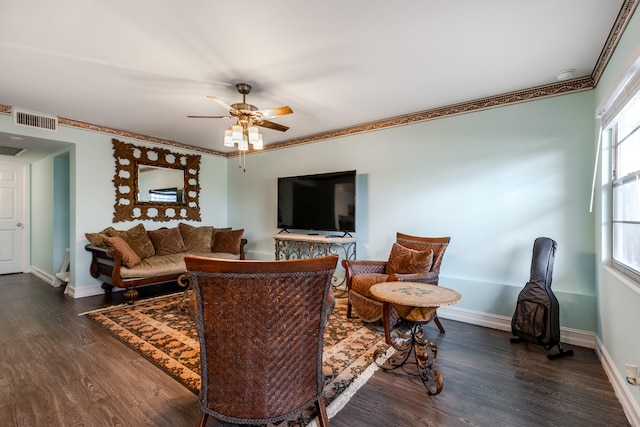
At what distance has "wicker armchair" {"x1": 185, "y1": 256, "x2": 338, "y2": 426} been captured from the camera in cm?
123

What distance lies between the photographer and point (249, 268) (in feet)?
3.93

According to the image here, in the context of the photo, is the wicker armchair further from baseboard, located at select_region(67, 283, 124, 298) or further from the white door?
the white door

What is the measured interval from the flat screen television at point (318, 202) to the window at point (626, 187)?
8.24ft

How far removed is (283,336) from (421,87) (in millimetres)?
2731

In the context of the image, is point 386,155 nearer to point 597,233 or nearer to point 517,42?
point 517,42

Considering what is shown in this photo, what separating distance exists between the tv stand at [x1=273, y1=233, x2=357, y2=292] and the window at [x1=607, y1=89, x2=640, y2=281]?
2.56 metres

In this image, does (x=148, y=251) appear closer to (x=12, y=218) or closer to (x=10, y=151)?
(x=10, y=151)

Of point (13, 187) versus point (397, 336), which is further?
point (13, 187)

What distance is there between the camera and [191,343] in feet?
8.26

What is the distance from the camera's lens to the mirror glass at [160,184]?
4742 mm

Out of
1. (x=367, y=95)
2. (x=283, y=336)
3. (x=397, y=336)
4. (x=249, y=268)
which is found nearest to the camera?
(x=249, y=268)

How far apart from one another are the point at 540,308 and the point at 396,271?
49.8 inches

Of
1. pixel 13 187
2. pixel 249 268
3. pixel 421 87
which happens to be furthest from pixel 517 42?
pixel 13 187

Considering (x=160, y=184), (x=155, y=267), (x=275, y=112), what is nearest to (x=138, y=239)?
(x=155, y=267)
